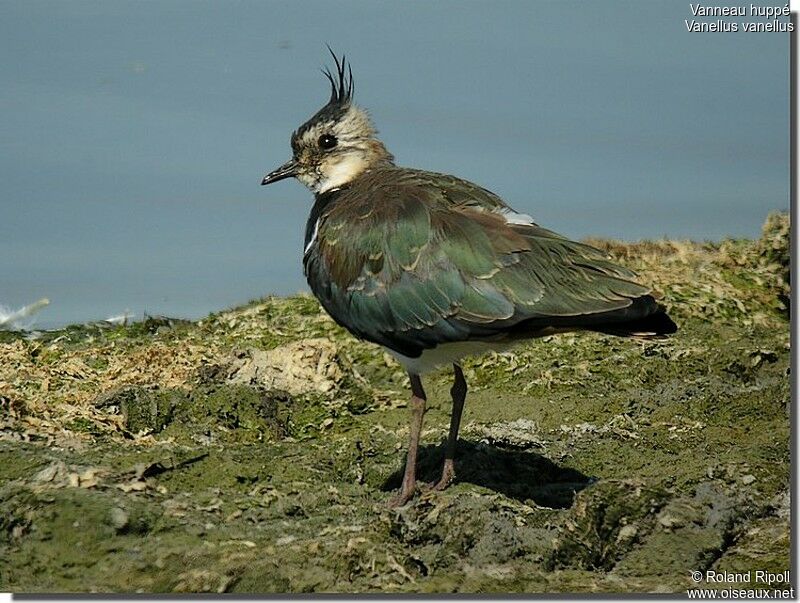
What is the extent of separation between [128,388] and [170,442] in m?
0.91

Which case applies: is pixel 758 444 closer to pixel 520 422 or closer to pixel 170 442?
pixel 520 422

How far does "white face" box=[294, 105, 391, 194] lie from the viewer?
8.73 metres

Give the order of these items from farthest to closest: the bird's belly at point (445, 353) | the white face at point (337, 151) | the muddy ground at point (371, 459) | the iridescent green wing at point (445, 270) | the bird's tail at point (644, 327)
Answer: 1. the white face at point (337, 151)
2. the bird's belly at point (445, 353)
3. the iridescent green wing at point (445, 270)
4. the bird's tail at point (644, 327)
5. the muddy ground at point (371, 459)

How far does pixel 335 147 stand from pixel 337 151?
37 mm

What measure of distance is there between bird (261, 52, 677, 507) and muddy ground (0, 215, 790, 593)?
777 mm

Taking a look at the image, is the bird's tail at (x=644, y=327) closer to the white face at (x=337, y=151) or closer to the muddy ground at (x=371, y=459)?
the muddy ground at (x=371, y=459)

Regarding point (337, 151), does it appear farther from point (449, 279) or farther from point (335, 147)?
point (449, 279)

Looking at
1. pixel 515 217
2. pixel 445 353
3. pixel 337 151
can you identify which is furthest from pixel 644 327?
pixel 337 151

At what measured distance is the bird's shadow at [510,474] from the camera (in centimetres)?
747

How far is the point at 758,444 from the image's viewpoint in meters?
8.20

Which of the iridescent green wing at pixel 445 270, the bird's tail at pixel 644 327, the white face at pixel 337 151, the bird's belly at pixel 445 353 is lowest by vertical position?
the bird's belly at pixel 445 353

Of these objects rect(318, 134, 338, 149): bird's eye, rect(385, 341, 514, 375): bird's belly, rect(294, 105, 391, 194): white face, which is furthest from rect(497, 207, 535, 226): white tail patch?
→ rect(318, 134, 338, 149): bird's eye

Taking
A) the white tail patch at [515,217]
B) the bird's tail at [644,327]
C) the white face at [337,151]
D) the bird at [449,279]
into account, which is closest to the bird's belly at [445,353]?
the bird at [449,279]

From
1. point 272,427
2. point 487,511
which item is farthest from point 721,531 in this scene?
point 272,427
